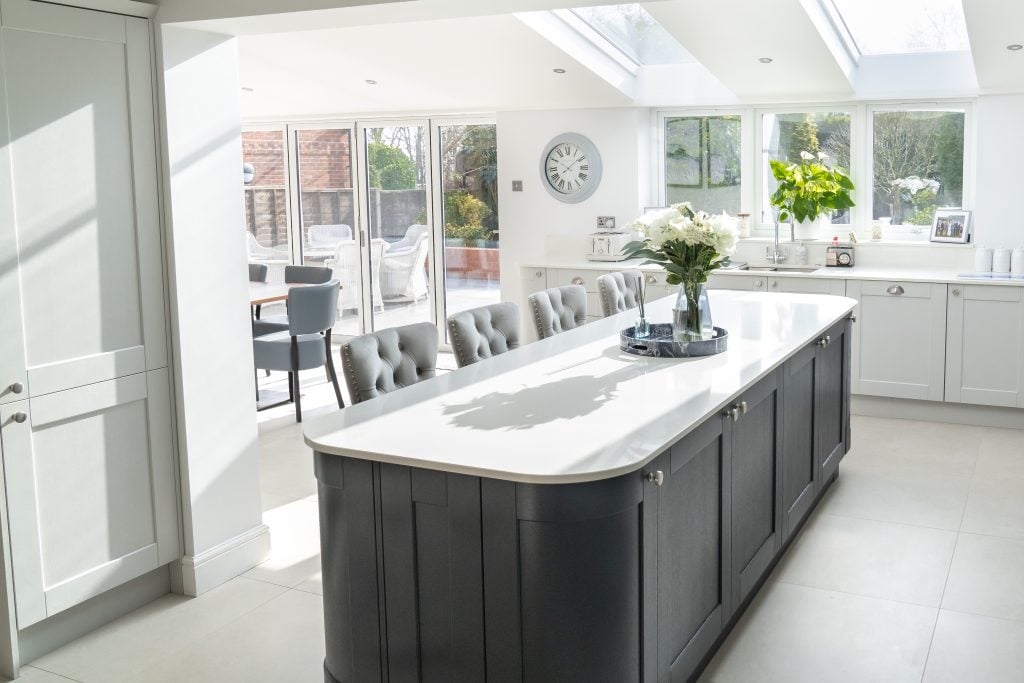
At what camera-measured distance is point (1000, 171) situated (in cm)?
613

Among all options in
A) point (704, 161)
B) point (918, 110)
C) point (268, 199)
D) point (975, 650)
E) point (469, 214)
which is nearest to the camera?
point (975, 650)

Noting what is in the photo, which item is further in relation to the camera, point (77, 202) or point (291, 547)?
point (291, 547)

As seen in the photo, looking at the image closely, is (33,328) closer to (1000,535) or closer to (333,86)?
(1000,535)

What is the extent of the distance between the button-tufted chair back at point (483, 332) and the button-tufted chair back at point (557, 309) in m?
0.31

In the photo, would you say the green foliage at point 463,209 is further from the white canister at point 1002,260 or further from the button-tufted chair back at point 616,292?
the white canister at point 1002,260

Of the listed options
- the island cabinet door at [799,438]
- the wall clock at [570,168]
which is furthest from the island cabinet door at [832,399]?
the wall clock at [570,168]

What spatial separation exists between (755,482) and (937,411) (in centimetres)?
314

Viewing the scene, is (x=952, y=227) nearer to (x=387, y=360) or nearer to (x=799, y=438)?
(x=799, y=438)

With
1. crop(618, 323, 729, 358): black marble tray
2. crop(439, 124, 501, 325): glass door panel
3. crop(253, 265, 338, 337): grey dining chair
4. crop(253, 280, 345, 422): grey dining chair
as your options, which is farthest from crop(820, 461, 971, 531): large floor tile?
crop(439, 124, 501, 325): glass door panel

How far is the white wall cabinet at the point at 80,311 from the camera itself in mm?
3141

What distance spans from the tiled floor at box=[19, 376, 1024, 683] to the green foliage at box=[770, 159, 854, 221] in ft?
7.14

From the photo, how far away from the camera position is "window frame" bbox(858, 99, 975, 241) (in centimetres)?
641

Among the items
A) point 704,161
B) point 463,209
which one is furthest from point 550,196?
point 704,161

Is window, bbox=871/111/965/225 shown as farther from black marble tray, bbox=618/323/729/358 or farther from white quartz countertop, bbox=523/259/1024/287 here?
black marble tray, bbox=618/323/729/358
